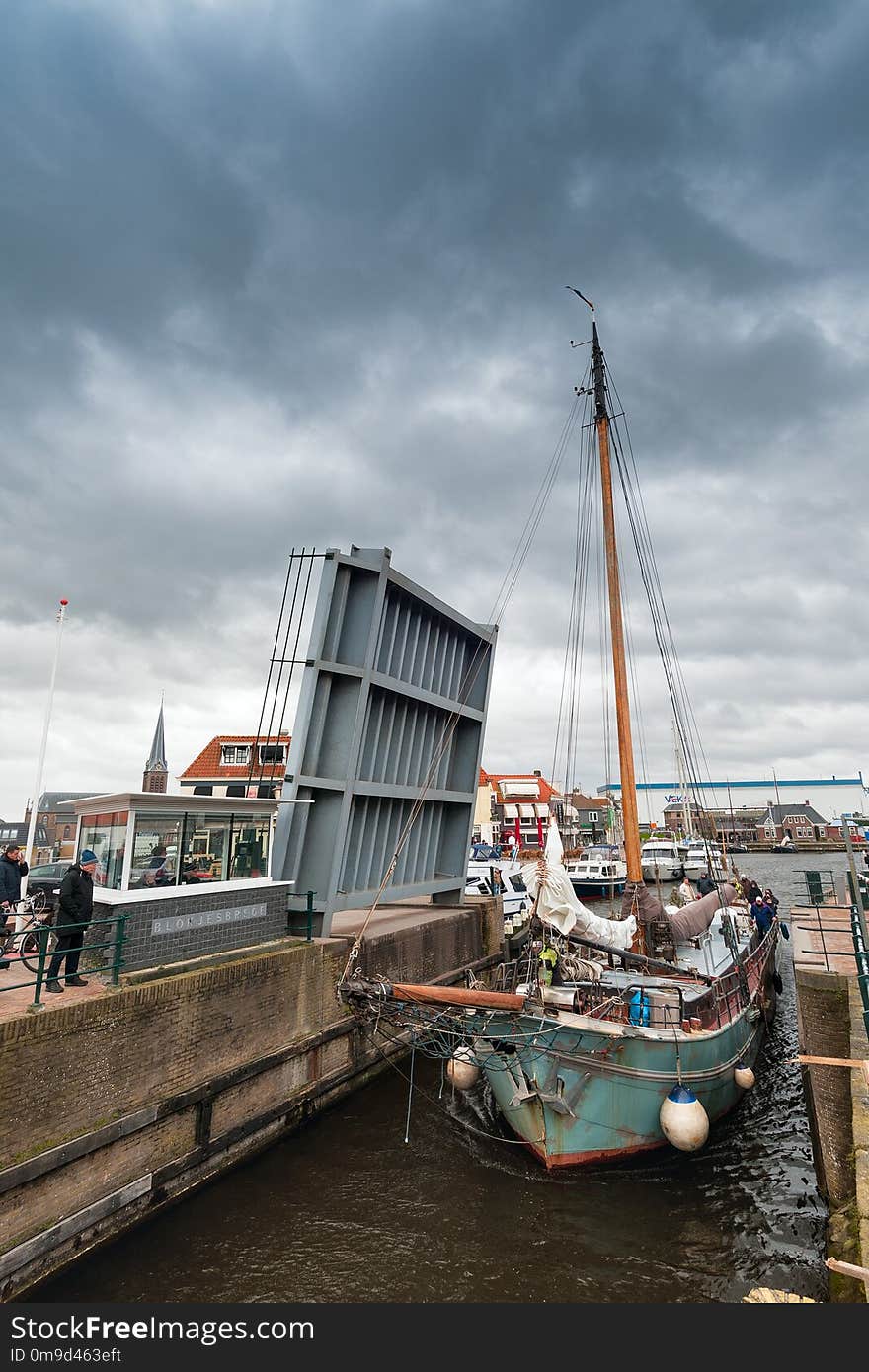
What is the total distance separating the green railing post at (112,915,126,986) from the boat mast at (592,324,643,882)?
9573 millimetres

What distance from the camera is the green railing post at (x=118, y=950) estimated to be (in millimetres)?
8909

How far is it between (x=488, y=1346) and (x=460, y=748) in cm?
1376

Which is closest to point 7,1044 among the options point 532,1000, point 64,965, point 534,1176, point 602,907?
point 64,965

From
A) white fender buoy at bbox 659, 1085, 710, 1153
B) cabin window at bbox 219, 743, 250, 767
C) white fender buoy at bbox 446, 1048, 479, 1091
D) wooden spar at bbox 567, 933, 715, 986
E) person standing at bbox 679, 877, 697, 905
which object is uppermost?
cabin window at bbox 219, 743, 250, 767

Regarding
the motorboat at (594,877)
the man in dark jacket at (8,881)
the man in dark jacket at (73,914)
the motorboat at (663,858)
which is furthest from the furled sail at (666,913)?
the motorboat at (663,858)

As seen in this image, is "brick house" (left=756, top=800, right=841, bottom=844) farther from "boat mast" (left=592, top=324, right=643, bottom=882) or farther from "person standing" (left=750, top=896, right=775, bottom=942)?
"boat mast" (left=592, top=324, right=643, bottom=882)

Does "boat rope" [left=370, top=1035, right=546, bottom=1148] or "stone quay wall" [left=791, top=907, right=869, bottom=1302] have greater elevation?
"stone quay wall" [left=791, top=907, right=869, bottom=1302]

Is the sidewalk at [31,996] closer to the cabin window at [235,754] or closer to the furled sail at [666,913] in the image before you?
the furled sail at [666,913]

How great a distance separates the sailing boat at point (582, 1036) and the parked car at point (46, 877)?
7.90m

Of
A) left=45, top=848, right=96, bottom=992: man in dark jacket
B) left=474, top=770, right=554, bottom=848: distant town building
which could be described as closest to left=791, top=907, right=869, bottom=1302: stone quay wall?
left=45, top=848, right=96, bottom=992: man in dark jacket

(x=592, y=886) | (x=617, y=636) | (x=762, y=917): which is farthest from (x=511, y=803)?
(x=617, y=636)

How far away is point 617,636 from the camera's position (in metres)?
17.3

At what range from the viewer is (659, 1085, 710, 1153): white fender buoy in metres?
9.07

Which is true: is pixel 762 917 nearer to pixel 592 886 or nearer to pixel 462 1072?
pixel 462 1072
